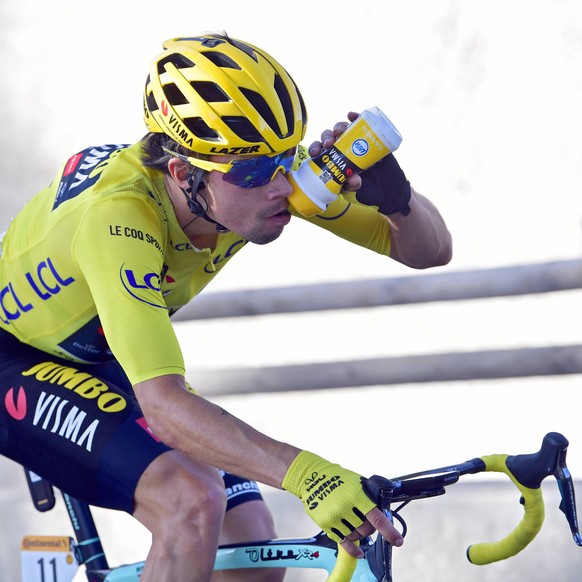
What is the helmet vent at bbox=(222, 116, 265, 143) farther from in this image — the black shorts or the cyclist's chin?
the black shorts

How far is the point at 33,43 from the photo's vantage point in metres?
5.95

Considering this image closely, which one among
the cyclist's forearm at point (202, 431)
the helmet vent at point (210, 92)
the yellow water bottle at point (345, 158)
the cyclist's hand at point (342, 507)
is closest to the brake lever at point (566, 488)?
the cyclist's hand at point (342, 507)

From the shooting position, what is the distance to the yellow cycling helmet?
2.59 m

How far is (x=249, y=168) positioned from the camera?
2.61 m

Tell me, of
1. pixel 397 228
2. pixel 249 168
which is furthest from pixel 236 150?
pixel 397 228

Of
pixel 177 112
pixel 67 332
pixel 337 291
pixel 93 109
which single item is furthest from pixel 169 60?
pixel 93 109

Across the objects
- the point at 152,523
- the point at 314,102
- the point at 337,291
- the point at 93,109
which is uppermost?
the point at 93,109

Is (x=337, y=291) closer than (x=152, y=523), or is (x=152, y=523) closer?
(x=152, y=523)

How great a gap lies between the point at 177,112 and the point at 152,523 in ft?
3.39

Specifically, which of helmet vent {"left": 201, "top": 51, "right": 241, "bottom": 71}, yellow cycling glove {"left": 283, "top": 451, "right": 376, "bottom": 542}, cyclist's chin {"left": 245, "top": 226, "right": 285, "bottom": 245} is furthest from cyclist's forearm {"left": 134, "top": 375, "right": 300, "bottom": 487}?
helmet vent {"left": 201, "top": 51, "right": 241, "bottom": 71}

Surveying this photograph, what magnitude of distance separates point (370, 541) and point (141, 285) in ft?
2.56

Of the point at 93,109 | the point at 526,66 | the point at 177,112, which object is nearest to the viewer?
the point at 177,112

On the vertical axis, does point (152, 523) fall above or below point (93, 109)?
below

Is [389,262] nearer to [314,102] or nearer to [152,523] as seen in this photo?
[314,102]
